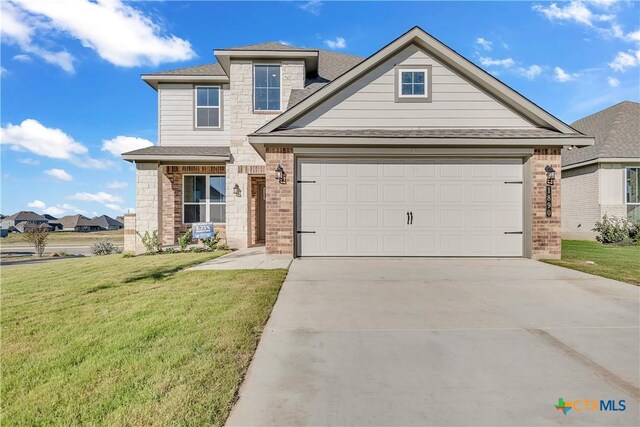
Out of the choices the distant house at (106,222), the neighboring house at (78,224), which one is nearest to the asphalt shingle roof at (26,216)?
the neighboring house at (78,224)

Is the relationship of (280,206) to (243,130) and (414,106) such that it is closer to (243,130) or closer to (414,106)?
(414,106)

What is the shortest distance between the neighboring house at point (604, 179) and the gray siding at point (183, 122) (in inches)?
669

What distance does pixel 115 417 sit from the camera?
2326 millimetres

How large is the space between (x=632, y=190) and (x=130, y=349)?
20500 millimetres

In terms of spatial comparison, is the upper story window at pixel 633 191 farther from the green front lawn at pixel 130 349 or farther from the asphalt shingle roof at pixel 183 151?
the asphalt shingle roof at pixel 183 151

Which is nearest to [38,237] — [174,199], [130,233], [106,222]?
[130,233]

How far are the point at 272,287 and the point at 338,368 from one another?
2898 millimetres

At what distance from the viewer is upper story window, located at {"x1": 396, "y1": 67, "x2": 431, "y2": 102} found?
9195mm

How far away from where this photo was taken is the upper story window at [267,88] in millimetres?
12273

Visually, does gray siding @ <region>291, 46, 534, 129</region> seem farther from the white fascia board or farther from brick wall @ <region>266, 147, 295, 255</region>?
the white fascia board

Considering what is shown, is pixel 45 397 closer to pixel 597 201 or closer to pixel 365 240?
pixel 365 240

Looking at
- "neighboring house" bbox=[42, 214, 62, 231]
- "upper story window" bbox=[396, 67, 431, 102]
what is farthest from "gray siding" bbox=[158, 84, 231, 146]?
"neighboring house" bbox=[42, 214, 62, 231]

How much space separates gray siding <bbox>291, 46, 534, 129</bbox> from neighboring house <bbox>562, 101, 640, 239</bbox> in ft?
30.9

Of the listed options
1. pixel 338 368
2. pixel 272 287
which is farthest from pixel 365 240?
pixel 338 368
